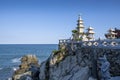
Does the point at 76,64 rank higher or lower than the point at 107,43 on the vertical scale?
lower

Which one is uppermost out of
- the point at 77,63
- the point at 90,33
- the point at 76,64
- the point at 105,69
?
the point at 90,33

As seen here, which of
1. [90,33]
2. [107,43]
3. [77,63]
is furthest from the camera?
[90,33]

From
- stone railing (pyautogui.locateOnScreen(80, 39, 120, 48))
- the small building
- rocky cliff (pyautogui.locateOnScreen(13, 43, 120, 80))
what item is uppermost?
the small building

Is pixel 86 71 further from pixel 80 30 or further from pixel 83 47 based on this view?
pixel 80 30

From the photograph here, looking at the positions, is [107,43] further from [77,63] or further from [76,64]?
[76,64]

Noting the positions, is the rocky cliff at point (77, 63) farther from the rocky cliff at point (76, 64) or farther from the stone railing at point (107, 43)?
the stone railing at point (107, 43)

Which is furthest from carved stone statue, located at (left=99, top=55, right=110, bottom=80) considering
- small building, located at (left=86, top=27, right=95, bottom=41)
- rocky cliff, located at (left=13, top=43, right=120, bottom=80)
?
small building, located at (left=86, top=27, right=95, bottom=41)

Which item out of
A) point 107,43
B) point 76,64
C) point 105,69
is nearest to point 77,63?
point 76,64

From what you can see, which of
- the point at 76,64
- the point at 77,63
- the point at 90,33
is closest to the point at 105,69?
the point at 77,63

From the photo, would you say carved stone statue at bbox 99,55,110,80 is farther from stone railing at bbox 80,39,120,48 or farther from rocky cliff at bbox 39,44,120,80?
stone railing at bbox 80,39,120,48

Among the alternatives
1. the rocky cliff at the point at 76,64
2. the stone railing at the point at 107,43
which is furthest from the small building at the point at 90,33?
the stone railing at the point at 107,43

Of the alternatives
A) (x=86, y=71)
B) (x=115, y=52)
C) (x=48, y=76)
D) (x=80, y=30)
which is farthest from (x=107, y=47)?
(x=80, y=30)

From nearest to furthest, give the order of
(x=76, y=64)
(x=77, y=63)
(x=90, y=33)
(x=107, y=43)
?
(x=107, y=43), (x=77, y=63), (x=76, y=64), (x=90, y=33)

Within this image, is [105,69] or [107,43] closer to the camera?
[105,69]
